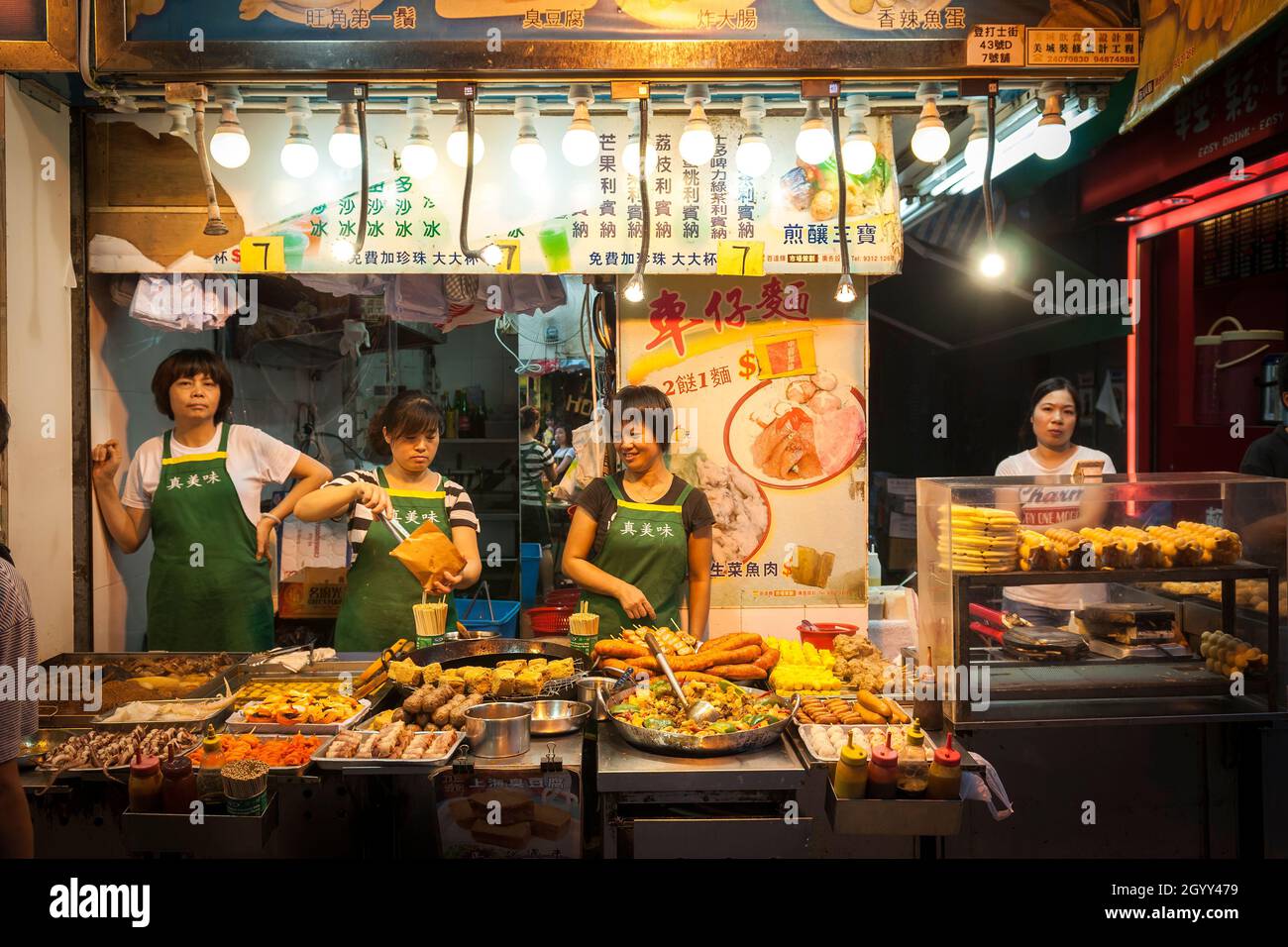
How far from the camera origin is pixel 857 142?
3.30m

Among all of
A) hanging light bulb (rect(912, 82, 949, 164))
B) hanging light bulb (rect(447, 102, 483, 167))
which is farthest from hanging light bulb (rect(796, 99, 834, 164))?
hanging light bulb (rect(447, 102, 483, 167))

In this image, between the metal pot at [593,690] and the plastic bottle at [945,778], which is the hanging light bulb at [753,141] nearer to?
the metal pot at [593,690]

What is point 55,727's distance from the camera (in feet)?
9.66

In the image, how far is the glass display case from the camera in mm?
2846

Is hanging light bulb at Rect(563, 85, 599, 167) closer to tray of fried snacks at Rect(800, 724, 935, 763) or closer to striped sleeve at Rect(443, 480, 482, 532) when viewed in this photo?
striped sleeve at Rect(443, 480, 482, 532)

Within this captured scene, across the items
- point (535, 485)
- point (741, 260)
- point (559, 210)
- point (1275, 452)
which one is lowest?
Result: point (535, 485)

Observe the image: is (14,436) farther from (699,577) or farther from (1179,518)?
(1179,518)

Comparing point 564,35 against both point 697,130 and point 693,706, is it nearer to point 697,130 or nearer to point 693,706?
point 697,130

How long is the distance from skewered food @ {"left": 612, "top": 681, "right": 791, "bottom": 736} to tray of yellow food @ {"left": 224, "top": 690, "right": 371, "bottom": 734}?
916 mm

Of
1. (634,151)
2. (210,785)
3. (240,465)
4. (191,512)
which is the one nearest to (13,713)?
(210,785)

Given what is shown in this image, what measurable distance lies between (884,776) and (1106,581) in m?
1.07
